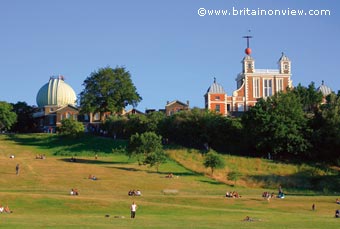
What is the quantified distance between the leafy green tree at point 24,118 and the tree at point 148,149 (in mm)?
67464

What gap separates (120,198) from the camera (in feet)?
173

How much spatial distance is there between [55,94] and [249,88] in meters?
47.1

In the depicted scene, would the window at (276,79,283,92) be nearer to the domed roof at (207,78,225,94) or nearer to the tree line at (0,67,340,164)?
the domed roof at (207,78,225,94)

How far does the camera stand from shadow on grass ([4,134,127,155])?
313ft

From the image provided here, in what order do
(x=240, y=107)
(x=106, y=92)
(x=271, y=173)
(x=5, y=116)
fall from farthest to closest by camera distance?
(x=5, y=116) → (x=240, y=107) → (x=106, y=92) → (x=271, y=173)

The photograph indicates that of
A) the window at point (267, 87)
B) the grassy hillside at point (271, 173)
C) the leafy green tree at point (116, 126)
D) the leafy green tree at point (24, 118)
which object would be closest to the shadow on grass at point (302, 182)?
the grassy hillside at point (271, 173)

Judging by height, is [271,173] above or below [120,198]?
above

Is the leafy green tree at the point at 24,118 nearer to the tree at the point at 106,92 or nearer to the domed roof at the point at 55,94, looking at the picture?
the domed roof at the point at 55,94

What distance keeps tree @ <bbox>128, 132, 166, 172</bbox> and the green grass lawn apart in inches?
52.5

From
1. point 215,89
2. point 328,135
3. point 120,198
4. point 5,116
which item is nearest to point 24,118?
point 5,116

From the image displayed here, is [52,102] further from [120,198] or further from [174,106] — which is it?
[120,198]

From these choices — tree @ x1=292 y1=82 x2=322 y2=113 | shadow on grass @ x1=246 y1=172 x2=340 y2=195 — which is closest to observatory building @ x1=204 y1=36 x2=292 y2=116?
tree @ x1=292 y1=82 x2=322 y2=113

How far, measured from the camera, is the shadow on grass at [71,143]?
3752 inches

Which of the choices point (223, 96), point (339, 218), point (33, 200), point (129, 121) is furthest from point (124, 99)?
point (339, 218)
